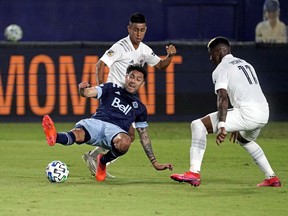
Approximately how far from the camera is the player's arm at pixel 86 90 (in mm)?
11102

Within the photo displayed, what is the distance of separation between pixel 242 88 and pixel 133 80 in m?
1.22

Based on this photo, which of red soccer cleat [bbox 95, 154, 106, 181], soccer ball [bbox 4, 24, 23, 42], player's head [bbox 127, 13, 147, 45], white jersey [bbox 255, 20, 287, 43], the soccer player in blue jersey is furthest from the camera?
soccer ball [bbox 4, 24, 23, 42]

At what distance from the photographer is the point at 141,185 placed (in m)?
11.4

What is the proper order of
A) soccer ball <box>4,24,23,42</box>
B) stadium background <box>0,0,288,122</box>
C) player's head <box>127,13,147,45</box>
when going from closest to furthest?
1. player's head <box>127,13,147,45</box>
2. stadium background <box>0,0,288,122</box>
3. soccer ball <box>4,24,23,42</box>

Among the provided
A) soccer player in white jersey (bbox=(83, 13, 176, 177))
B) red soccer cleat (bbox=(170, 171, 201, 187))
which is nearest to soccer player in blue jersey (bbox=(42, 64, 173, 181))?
red soccer cleat (bbox=(170, 171, 201, 187))

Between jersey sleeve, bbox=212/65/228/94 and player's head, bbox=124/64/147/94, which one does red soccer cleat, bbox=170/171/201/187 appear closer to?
jersey sleeve, bbox=212/65/228/94

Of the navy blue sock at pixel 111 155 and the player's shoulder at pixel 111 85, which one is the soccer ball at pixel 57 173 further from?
the player's shoulder at pixel 111 85

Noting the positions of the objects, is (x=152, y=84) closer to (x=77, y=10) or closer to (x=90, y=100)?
(x=90, y=100)

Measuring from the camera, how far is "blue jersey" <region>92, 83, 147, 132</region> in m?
11.6

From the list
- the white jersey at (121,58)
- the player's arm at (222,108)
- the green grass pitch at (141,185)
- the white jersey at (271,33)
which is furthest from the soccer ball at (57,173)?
the white jersey at (271,33)

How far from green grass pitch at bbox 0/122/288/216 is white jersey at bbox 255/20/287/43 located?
403 centimetres

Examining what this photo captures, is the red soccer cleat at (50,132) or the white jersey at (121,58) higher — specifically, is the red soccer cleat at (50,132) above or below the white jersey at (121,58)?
below

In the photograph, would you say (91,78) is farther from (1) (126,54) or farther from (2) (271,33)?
(1) (126,54)

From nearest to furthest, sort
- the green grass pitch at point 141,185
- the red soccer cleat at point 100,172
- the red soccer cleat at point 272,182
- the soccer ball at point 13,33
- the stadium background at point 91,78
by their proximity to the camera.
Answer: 1. the green grass pitch at point 141,185
2. the red soccer cleat at point 272,182
3. the red soccer cleat at point 100,172
4. the stadium background at point 91,78
5. the soccer ball at point 13,33
